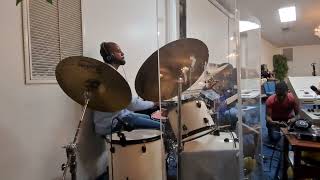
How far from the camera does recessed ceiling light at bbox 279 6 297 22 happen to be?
6180 millimetres

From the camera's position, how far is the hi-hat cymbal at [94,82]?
160 cm

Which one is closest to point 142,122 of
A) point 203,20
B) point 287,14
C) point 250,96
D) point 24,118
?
point 24,118

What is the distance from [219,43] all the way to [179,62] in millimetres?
1022

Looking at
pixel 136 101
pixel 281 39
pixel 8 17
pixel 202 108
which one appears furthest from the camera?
pixel 281 39

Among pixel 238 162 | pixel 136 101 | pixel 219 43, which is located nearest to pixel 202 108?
pixel 238 162

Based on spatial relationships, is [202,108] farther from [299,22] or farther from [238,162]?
[299,22]

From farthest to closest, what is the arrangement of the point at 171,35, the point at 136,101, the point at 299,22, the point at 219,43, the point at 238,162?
the point at 299,22
the point at 171,35
the point at 219,43
the point at 136,101
the point at 238,162

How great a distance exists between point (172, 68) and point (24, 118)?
1111mm

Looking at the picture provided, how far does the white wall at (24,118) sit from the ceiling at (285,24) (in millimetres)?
2509

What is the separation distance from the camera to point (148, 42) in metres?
3.80

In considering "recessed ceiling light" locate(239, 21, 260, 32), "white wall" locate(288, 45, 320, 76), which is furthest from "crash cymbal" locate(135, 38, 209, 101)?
"white wall" locate(288, 45, 320, 76)

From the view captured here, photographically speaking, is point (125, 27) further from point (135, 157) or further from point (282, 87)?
point (282, 87)

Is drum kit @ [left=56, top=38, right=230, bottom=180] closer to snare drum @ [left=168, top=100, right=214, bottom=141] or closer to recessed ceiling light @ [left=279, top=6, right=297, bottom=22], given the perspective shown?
snare drum @ [left=168, top=100, right=214, bottom=141]

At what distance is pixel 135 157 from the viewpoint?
6.43ft
